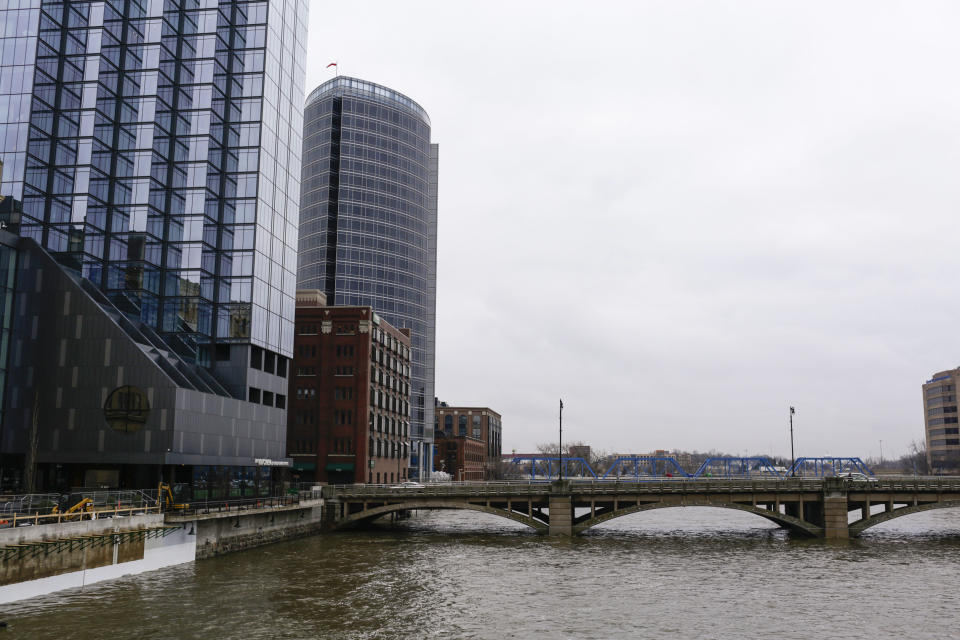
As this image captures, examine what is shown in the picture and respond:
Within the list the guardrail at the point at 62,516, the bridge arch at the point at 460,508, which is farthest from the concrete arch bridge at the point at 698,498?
the guardrail at the point at 62,516

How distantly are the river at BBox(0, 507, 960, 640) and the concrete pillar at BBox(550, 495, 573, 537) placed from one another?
11.0 ft

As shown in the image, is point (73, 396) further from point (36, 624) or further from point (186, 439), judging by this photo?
point (36, 624)

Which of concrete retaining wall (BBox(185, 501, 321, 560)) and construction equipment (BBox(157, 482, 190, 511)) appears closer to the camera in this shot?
construction equipment (BBox(157, 482, 190, 511))

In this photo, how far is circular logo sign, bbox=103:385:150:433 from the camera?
228 ft

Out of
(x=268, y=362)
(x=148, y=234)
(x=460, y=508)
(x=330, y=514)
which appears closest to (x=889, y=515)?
(x=460, y=508)

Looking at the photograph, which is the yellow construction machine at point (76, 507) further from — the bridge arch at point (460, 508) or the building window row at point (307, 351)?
the building window row at point (307, 351)

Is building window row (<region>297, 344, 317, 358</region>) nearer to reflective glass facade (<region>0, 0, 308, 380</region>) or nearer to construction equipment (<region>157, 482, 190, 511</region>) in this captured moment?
reflective glass facade (<region>0, 0, 308, 380</region>)

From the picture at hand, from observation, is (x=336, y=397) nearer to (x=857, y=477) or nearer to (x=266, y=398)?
(x=266, y=398)

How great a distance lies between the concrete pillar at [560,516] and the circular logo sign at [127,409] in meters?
38.7

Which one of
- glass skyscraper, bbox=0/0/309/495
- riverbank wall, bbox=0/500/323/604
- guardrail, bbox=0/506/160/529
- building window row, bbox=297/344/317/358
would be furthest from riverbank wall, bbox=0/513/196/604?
building window row, bbox=297/344/317/358

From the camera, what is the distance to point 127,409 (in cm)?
6975

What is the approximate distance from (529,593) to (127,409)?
134ft

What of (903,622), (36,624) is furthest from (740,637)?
(36,624)

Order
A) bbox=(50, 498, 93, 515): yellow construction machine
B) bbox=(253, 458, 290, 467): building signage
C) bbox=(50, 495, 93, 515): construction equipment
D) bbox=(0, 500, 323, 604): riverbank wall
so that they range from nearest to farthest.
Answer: bbox=(0, 500, 323, 604): riverbank wall, bbox=(50, 498, 93, 515): yellow construction machine, bbox=(50, 495, 93, 515): construction equipment, bbox=(253, 458, 290, 467): building signage
